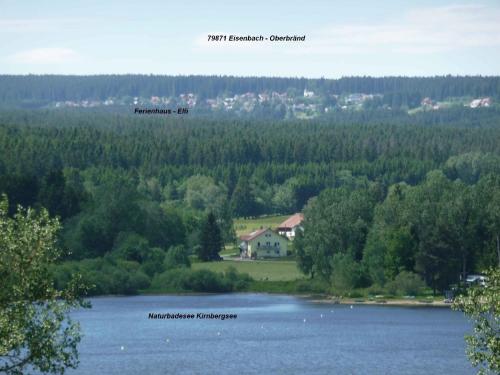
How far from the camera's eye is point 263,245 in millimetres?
135750

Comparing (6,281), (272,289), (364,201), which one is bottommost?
(272,289)

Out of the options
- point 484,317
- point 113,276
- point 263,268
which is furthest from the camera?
point 263,268

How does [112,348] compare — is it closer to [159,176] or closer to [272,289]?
[272,289]

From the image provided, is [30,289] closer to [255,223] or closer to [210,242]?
[210,242]

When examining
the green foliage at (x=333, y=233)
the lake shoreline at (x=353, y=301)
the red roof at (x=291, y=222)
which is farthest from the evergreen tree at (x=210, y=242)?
the red roof at (x=291, y=222)

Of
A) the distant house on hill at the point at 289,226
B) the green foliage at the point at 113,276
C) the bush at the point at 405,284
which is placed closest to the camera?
the bush at the point at 405,284

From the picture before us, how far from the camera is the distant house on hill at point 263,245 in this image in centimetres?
13550

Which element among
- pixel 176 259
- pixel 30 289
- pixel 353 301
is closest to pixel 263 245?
pixel 176 259

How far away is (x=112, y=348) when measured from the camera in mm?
73750

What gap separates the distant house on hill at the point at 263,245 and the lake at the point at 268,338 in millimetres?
29315

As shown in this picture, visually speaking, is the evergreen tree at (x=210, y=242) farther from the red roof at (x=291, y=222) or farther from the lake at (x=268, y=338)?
the red roof at (x=291, y=222)

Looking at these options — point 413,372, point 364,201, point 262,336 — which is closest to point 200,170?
point 364,201

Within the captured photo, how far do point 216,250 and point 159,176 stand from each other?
5664 centimetres

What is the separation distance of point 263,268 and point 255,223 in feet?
136
